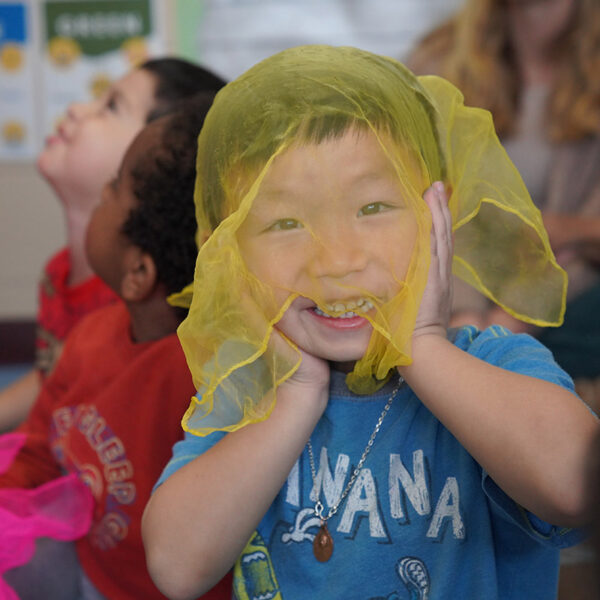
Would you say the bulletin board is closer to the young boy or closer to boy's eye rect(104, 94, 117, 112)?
boy's eye rect(104, 94, 117, 112)

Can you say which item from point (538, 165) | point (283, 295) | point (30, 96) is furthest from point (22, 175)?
point (283, 295)

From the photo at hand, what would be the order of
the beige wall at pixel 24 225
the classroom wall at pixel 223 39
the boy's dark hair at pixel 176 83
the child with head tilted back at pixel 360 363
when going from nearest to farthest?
the child with head tilted back at pixel 360 363
the boy's dark hair at pixel 176 83
the classroom wall at pixel 223 39
the beige wall at pixel 24 225

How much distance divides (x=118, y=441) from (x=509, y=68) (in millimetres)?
1309

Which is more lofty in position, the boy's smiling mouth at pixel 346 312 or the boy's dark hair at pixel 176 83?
the boy's smiling mouth at pixel 346 312

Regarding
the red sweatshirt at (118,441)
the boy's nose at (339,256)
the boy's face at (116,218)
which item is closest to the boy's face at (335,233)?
the boy's nose at (339,256)

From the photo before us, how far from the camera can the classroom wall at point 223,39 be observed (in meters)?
2.61

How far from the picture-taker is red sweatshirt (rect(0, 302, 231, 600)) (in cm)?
89

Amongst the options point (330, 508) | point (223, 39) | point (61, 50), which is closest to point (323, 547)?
point (330, 508)

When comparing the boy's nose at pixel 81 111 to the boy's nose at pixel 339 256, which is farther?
the boy's nose at pixel 81 111

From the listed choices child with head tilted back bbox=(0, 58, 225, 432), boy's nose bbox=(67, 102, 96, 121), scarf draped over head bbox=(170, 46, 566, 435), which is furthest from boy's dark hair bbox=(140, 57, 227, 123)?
scarf draped over head bbox=(170, 46, 566, 435)

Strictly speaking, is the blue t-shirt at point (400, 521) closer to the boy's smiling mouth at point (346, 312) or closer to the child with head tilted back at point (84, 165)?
the boy's smiling mouth at point (346, 312)

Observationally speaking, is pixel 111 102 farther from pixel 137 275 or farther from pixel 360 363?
pixel 360 363

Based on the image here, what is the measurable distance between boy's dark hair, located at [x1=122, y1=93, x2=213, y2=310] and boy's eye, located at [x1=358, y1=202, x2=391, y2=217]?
340 millimetres

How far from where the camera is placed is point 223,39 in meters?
2.66
